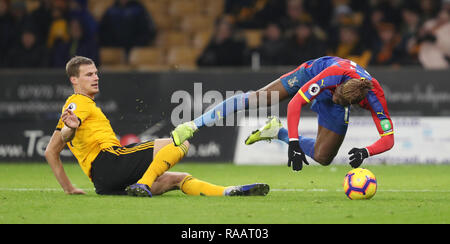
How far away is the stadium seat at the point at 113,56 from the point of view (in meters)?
17.7

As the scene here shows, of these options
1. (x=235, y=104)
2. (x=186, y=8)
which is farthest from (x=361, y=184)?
(x=186, y=8)

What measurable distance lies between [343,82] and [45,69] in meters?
8.04

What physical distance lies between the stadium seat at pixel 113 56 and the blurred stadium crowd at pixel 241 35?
0.02m

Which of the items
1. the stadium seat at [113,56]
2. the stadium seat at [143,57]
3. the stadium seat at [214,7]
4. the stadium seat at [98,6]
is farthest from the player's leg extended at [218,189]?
the stadium seat at [98,6]

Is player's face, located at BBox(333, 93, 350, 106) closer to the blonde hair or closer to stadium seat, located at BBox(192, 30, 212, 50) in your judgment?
the blonde hair

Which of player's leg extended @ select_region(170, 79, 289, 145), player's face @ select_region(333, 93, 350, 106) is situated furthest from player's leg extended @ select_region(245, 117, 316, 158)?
player's face @ select_region(333, 93, 350, 106)

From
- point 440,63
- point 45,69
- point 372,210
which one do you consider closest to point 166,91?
point 45,69

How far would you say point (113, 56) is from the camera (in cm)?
1772

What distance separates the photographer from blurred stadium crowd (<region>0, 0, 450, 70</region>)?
16.3m

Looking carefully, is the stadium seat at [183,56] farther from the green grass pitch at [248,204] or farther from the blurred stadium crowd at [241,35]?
the green grass pitch at [248,204]

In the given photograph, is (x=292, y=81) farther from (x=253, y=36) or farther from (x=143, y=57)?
(x=143, y=57)

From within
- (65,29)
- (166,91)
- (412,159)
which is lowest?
(412,159)

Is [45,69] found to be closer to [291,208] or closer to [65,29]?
[65,29]

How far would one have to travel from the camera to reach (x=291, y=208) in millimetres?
7980
